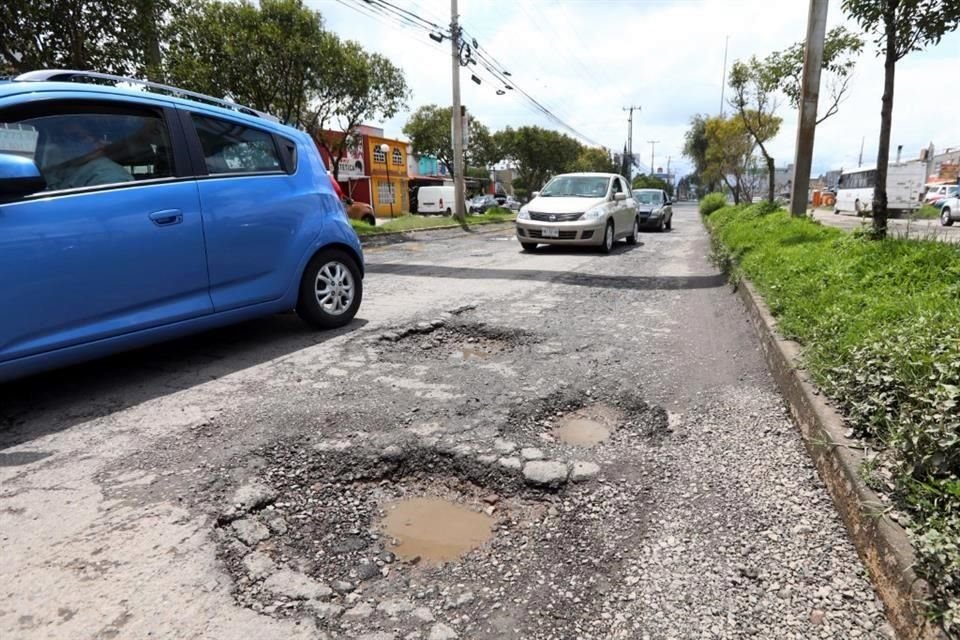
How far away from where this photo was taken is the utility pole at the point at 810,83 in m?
9.41

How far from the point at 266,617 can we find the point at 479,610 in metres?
0.64

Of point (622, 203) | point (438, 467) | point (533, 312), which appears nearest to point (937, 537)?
point (438, 467)

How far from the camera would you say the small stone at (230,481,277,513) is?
2.28 meters

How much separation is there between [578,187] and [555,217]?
4.27 feet

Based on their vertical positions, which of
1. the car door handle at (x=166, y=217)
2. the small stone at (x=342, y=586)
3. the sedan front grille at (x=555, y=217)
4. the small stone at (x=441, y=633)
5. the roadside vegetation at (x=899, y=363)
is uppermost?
the car door handle at (x=166, y=217)

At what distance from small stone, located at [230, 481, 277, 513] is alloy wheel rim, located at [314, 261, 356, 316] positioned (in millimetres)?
2476

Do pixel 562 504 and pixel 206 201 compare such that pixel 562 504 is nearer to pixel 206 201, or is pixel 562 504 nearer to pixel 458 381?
pixel 458 381

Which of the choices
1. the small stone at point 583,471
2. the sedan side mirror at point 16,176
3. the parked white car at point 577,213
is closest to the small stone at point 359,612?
the small stone at point 583,471

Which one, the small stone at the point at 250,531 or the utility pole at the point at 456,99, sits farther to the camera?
the utility pole at the point at 456,99

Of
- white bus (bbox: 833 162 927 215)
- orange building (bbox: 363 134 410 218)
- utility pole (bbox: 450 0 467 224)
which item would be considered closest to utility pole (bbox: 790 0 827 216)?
utility pole (bbox: 450 0 467 224)

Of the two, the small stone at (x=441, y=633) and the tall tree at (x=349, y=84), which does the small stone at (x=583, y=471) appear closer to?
the small stone at (x=441, y=633)

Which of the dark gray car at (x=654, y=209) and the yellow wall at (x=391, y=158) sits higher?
the yellow wall at (x=391, y=158)

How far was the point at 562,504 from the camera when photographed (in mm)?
2348

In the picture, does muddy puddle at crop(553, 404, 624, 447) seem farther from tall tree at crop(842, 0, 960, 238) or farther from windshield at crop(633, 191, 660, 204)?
windshield at crop(633, 191, 660, 204)
